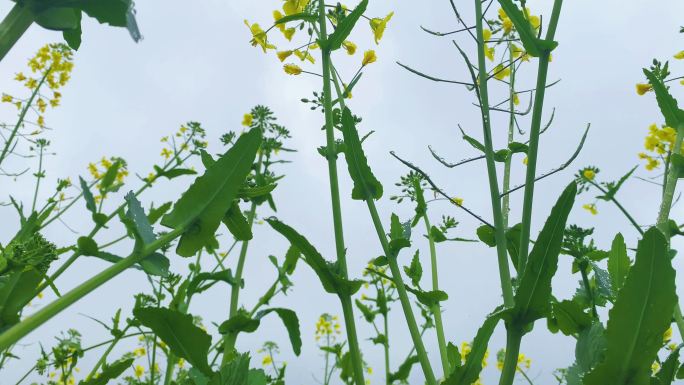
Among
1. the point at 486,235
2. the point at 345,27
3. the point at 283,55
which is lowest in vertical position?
the point at 486,235

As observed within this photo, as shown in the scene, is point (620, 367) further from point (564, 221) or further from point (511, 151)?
point (511, 151)

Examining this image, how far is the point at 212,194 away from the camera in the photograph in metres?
0.92

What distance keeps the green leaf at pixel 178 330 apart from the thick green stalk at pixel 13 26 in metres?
0.61

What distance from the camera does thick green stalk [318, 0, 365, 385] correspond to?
4.55ft

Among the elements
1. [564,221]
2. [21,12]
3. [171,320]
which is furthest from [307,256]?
[21,12]

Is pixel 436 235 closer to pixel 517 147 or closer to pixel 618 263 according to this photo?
pixel 517 147

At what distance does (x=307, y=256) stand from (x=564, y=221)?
66 cm

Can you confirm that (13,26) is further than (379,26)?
No

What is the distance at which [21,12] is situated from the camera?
1.96 feet

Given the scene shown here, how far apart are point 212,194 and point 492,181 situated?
0.60 m

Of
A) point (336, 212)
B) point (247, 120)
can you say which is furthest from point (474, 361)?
point (247, 120)

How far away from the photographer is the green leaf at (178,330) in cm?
108

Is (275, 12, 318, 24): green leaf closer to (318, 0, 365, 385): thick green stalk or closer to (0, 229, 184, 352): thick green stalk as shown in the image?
(318, 0, 365, 385): thick green stalk

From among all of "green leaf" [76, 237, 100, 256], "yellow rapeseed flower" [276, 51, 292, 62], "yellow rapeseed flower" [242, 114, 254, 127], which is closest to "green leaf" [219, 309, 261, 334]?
"green leaf" [76, 237, 100, 256]
